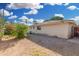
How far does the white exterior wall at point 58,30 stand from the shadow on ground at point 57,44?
0.18 ft

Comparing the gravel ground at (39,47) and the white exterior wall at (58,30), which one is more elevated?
the white exterior wall at (58,30)

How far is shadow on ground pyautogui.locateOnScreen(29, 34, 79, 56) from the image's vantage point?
10.5ft

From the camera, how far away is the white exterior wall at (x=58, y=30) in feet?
10.6

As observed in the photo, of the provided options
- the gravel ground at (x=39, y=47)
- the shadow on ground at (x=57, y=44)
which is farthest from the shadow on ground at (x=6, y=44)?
the shadow on ground at (x=57, y=44)

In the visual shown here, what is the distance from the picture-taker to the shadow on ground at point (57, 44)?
3.20m

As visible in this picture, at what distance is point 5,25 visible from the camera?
10.8 ft

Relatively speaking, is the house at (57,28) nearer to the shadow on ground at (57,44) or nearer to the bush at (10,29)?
the shadow on ground at (57,44)

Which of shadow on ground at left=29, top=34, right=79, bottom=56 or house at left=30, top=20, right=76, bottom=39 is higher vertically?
house at left=30, top=20, right=76, bottom=39

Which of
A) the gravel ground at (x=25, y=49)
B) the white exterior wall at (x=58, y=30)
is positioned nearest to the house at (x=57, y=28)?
the white exterior wall at (x=58, y=30)

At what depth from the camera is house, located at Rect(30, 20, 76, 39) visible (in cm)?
323

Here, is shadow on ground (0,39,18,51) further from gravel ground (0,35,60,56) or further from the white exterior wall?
the white exterior wall

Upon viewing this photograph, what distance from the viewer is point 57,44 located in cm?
325

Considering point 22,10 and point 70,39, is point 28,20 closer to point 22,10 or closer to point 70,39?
point 22,10

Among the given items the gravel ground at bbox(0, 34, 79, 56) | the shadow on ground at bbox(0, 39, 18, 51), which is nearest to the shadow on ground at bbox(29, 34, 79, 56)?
the gravel ground at bbox(0, 34, 79, 56)
